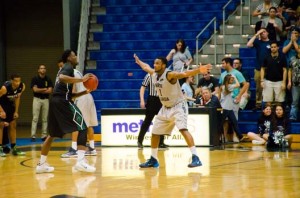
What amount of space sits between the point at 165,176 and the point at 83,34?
1158cm

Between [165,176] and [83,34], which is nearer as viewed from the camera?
[165,176]

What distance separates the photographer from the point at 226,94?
56.3 feet

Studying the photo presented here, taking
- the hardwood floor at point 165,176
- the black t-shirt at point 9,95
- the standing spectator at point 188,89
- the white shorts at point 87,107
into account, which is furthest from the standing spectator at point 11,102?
the standing spectator at point 188,89

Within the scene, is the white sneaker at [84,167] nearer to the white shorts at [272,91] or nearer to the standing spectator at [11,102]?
the standing spectator at [11,102]

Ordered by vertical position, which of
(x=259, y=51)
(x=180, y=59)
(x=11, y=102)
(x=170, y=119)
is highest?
(x=259, y=51)

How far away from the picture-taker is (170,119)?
12000 mm

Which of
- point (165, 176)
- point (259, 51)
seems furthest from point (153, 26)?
point (165, 176)

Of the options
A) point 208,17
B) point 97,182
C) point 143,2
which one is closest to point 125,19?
point 143,2

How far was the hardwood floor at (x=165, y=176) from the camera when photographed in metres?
9.27

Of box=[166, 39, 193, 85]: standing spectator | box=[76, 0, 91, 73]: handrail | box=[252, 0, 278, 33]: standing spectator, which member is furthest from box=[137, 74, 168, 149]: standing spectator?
box=[76, 0, 91, 73]: handrail

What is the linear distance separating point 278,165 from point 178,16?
10.4 meters

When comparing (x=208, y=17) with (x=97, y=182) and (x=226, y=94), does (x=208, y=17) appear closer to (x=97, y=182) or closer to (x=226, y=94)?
(x=226, y=94)

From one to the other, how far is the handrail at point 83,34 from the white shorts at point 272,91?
6184mm

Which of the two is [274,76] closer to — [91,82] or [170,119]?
[170,119]
